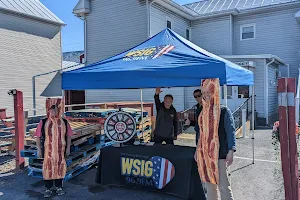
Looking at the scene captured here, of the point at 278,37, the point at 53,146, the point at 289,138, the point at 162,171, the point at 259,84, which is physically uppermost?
the point at 278,37

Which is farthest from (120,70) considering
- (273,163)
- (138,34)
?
(138,34)

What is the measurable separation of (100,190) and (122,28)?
11265 mm

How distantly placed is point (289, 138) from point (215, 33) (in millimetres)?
15231

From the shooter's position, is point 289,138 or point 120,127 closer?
point 289,138

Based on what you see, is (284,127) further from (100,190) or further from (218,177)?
(100,190)

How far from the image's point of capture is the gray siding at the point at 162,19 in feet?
46.4

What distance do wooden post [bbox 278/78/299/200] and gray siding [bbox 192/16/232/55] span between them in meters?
14.4

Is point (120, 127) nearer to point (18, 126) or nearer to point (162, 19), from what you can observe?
point (18, 126)

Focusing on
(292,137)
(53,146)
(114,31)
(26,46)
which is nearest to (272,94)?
(114,31)

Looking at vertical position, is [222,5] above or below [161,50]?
above

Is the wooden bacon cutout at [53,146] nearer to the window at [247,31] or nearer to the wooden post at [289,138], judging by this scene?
the wooden post at [289,138]

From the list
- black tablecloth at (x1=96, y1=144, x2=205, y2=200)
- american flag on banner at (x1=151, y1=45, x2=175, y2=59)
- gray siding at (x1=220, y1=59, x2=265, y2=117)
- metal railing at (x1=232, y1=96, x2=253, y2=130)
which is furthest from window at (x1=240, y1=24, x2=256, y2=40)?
black tablecloth at (x1=96, y1=144, x2=205, y2=200)

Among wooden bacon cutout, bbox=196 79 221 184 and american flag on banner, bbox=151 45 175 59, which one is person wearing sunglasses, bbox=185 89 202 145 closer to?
wooden bacon cutout, bbox=196 79 221 184

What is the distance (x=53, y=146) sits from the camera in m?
4.60
